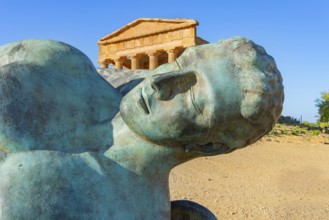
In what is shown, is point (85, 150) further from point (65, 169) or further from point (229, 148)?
point (229, 148)

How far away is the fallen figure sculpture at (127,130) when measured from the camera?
3.63 feet

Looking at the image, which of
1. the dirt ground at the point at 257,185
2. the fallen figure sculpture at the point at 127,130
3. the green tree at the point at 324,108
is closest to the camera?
the fallen figure sculpture at the point at 127,130

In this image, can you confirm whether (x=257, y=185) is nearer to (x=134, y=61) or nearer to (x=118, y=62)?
(x=134, y=61)

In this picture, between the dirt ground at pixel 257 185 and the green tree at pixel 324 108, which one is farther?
the green tree at pixel 324 108

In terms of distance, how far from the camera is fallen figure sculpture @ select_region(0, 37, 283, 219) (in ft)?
3.63

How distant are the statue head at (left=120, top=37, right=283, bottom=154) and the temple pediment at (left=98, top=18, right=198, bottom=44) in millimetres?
27799

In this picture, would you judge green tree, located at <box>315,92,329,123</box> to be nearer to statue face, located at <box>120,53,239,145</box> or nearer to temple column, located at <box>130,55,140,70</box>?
temple column, located at <box>130,55,140,70</box>

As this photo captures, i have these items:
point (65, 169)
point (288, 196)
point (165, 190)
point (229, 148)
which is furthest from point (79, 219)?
point (288, 196)

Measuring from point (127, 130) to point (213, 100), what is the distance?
282 mm

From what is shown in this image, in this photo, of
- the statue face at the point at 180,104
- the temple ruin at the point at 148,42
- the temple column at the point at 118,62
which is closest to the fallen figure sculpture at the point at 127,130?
the statue face at the point at 180,104

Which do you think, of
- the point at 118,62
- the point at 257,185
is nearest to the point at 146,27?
the point at 118,62

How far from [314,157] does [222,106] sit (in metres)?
12.2

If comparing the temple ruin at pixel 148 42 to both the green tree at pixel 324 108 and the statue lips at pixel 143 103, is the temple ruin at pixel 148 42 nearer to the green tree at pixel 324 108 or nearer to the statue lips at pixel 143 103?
the green tree at pixel 324 108

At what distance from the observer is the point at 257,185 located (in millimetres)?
8219
